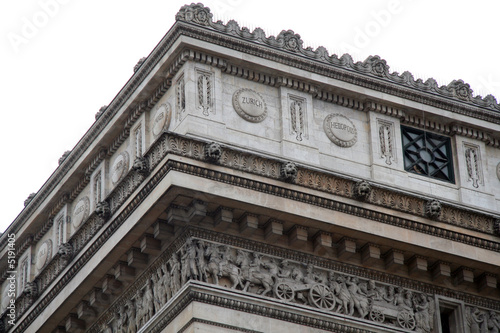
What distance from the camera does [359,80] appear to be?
38.1 meters

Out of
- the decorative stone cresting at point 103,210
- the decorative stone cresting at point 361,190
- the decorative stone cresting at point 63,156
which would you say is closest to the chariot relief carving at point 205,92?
the decorative stone cresting at point 103,210

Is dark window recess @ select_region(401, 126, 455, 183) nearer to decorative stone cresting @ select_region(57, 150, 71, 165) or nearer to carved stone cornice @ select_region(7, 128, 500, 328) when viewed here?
carved stone cornice @ select_region(7, 128, 500, 328)

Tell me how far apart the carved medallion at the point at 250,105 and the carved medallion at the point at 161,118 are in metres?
1.70

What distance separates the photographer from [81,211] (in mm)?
40156

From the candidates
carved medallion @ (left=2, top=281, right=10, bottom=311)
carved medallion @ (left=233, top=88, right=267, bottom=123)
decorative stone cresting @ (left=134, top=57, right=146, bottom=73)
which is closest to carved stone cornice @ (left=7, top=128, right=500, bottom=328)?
carved medallion @ (left=233, top=88, right=267, bottom=123)

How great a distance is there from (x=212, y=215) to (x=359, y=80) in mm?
6281

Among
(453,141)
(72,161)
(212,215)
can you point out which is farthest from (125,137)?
(453,141)

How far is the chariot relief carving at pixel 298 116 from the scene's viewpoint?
121 ft

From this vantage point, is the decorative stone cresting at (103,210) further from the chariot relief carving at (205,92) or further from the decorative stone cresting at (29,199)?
the decorative stone cresting at (29,199)

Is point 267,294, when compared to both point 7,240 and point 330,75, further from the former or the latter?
point 7,240

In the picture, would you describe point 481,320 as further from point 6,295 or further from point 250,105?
point 6,295

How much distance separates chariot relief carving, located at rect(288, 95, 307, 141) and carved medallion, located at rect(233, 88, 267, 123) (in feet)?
2.49

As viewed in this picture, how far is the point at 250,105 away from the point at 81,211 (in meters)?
6.49

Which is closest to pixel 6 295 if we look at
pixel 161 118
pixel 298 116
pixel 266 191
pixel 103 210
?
pixel 103 210
